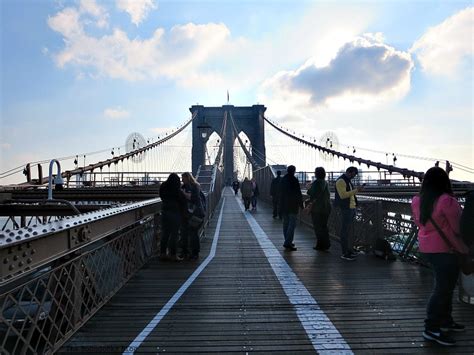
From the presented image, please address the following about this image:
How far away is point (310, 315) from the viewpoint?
3969 mm

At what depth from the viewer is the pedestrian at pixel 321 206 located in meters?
7.41

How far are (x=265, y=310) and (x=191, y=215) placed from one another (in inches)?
113

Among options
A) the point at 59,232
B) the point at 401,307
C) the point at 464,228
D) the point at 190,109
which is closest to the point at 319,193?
the point at 401,307

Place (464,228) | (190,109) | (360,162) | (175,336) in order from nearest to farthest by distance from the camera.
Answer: (464,228) → (175,336) → (360,162) → (190,109)

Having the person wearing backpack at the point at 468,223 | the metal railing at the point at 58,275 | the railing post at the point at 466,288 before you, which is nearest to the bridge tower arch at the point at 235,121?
the metal railing at the point at 58,275

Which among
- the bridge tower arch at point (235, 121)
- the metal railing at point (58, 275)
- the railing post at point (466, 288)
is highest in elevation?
the bridge tower arch at point (235, 121)

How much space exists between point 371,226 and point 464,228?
13.0 feet

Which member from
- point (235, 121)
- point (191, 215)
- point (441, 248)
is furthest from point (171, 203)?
point (235, 121)

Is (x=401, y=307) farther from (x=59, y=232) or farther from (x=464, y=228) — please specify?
(x=59, y=232)

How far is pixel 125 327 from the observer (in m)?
3.69

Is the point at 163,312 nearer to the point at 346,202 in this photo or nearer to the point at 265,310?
the point at 265,310

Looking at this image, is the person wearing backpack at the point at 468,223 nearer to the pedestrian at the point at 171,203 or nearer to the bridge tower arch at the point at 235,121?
the pedestrian at the point at 171,203

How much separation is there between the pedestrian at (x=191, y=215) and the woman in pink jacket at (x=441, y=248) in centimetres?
396

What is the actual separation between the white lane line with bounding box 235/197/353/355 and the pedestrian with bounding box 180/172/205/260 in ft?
4.09
